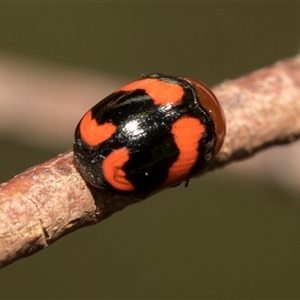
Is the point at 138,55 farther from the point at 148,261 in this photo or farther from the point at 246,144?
the point at 246,144

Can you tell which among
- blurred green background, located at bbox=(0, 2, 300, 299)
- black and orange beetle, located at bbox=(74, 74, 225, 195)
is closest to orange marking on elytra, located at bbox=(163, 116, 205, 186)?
black and orange beetle, located at bbox=(74, 74, 225, 195)

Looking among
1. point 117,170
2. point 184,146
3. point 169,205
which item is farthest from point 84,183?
point 169,205

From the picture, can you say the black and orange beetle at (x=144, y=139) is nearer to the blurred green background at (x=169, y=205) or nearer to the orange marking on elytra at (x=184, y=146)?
the orange marking on elytra at (x=184, y=146)

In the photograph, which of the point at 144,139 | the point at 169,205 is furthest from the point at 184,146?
the point at 169,205

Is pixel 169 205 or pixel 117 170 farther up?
pixel 117 170

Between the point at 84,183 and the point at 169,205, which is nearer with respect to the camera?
the point at 84,183

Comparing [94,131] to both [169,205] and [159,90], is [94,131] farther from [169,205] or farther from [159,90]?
[169,205]

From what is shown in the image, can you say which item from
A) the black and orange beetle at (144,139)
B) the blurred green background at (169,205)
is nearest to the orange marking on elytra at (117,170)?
the black and orange beetle at (144,139)
